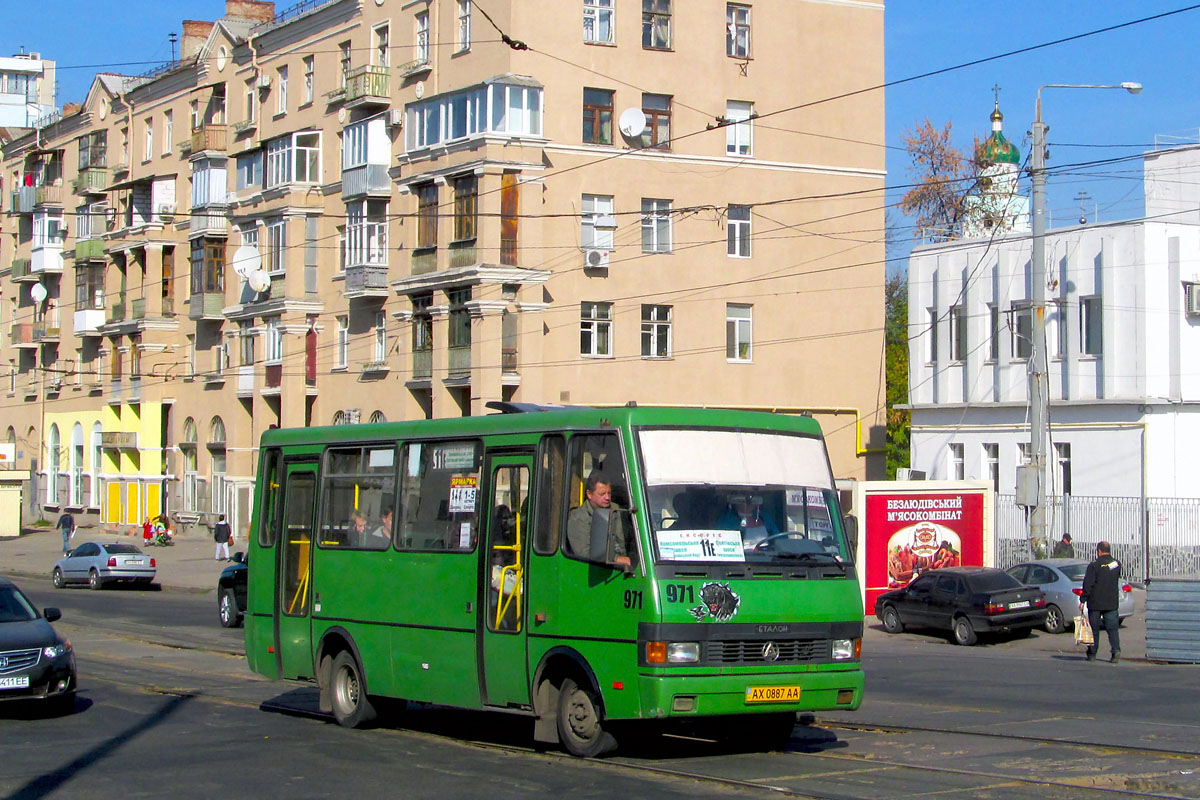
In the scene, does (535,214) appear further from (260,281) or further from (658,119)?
(260,281)

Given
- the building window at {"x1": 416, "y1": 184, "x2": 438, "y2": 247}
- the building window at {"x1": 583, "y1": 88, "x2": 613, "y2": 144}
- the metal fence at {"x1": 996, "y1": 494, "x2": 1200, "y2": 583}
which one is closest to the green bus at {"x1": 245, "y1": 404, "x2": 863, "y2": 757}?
the metal fence at {"x1": 996, "y1": 494, "x2": 1200, "y2": 583}

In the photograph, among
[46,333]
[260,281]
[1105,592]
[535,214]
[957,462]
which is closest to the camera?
[1105,592]

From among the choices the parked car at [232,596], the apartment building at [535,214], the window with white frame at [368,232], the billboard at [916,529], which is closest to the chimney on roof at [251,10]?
the apartment building at [535,214]

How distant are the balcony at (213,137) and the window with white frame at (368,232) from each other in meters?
11.6

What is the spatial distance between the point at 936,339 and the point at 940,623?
19.4m

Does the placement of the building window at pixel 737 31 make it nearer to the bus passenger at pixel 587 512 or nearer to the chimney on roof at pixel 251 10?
the chimney on roof at pixel 251 10

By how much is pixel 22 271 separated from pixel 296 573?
70.8 m

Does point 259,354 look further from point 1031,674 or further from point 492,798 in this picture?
point 492,798

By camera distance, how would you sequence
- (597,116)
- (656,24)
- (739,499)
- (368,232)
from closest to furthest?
(739,499), (597,116), (656,24), (368,232)

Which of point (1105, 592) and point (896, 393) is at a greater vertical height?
point (896, 393)

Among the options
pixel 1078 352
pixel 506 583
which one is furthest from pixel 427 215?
pixel 506 583

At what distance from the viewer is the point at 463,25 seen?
1865 inches

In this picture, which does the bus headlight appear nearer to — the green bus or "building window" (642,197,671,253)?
the green bus

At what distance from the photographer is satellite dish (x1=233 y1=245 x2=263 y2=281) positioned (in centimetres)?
5769
